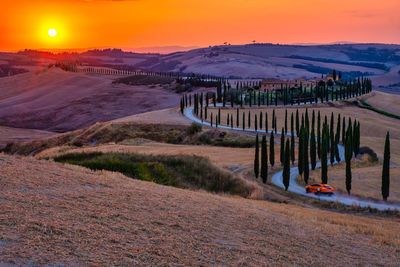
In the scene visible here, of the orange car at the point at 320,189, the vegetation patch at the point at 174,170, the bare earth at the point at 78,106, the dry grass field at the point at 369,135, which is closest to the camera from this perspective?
the vegetation patch at the point at 174,170

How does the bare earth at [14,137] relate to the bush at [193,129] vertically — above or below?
below

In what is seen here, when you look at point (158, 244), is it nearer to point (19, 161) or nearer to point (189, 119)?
point (19, 161)

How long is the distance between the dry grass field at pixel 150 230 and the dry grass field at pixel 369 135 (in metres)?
24.8

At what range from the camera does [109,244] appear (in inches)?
577

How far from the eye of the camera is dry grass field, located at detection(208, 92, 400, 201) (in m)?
48.6

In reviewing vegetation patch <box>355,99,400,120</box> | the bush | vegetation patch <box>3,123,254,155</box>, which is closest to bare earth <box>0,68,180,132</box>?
vegetation patch <box>3,123,254,155</box>

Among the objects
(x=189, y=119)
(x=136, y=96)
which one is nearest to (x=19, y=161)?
(x=189, y=119)

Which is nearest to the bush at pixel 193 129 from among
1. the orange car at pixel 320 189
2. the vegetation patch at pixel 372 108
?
the orange car at pixel 320 189

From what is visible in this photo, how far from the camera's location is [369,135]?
313 ft

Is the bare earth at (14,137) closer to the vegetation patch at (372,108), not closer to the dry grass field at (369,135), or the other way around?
the dry grass field at (369,135)

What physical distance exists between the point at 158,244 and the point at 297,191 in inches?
1300

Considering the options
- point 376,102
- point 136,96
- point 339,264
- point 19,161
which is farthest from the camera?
point 136,96

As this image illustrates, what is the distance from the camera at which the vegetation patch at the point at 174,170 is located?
1492 inches

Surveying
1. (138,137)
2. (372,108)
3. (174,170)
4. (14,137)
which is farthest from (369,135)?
(14,137)
